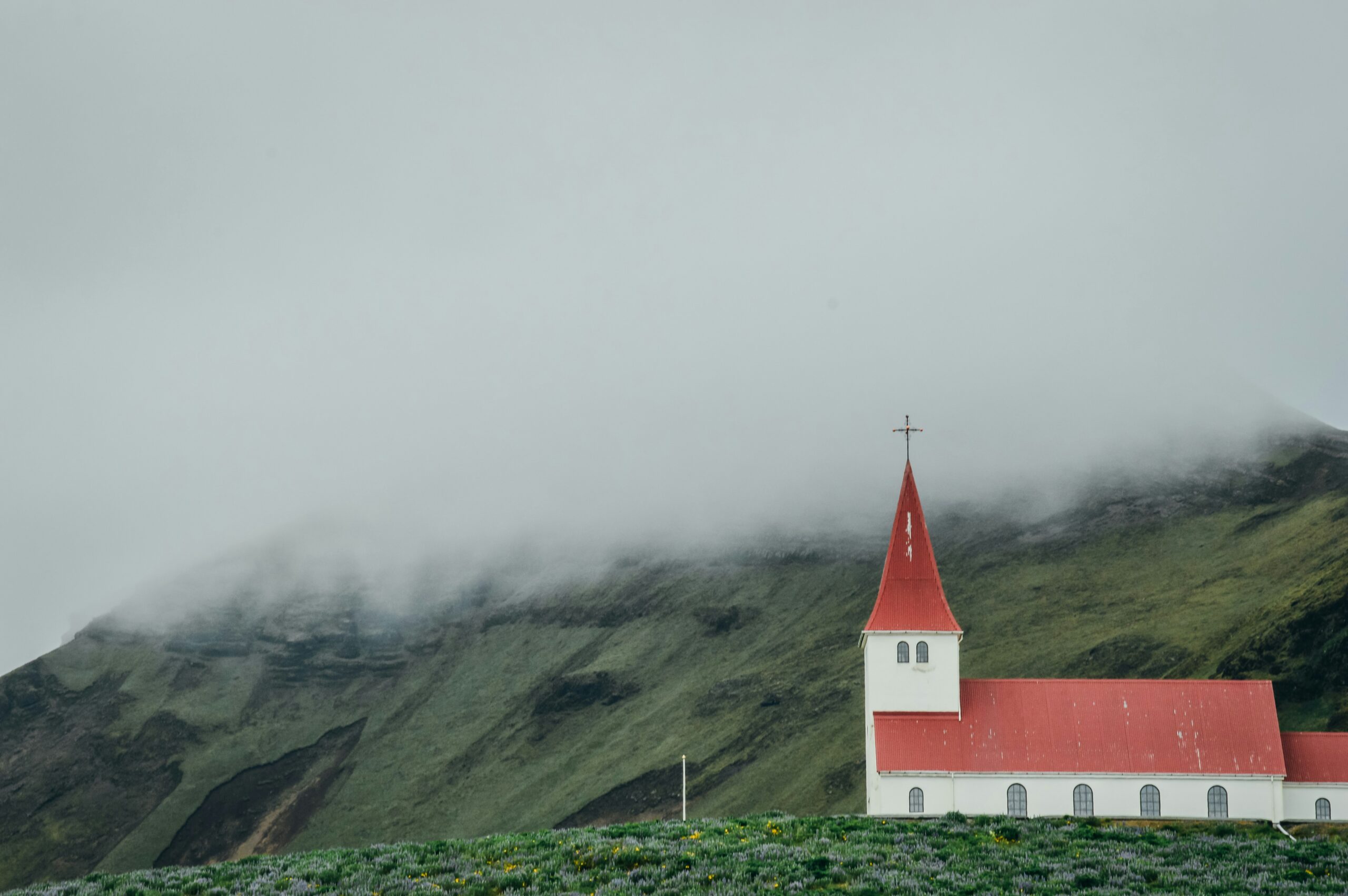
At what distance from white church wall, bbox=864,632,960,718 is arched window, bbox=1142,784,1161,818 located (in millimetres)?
8845

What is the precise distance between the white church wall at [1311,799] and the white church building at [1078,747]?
48 mm

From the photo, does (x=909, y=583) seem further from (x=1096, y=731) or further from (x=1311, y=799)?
(x=1311, y=799)

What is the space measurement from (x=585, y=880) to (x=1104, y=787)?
37.6 m

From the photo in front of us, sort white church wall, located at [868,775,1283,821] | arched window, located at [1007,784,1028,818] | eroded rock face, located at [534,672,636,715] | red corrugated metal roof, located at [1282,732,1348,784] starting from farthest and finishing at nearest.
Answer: eroded rock face, located at [534,672,636,715] → red corrugated metal roof, located at [1282,732,1348,784] → arched window, located at [1007,784,1028,818] → white church wall, located at [868,775,1283,821]

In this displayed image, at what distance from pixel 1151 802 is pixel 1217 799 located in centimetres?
297

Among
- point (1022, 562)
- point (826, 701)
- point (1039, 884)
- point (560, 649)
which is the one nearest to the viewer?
point (1039, 884)

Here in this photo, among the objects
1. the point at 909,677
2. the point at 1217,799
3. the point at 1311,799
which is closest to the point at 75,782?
the point at 909,677

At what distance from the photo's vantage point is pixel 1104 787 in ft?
191

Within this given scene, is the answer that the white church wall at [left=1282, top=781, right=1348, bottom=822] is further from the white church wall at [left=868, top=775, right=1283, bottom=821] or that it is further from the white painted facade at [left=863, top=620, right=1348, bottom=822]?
the white church wall at [left=868, top=775, right=1283, bottom=821]

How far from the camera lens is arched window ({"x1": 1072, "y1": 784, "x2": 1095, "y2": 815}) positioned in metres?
57.8

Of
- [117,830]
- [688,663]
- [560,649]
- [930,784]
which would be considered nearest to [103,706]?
[117,830]

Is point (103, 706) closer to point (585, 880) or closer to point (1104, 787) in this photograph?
point (1104, 787)

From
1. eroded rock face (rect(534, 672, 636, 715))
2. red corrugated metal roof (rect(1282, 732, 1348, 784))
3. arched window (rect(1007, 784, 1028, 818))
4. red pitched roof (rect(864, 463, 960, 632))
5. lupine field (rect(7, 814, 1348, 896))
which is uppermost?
eroded rock face (rect(534, 672, 636, 715))

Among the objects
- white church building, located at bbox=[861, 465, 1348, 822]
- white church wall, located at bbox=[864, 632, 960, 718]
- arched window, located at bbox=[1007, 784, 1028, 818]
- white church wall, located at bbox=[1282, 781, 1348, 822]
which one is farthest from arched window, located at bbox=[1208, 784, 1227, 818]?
white church wall, located at bbox=[864, 632, 960, 718]
